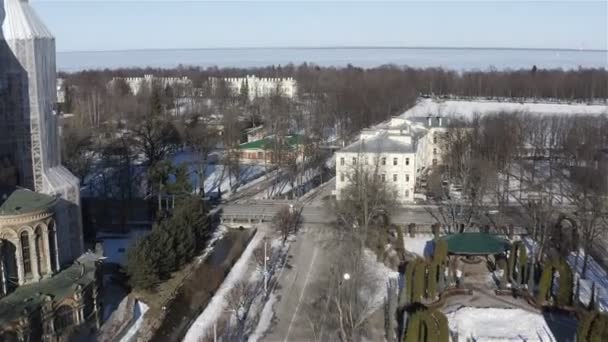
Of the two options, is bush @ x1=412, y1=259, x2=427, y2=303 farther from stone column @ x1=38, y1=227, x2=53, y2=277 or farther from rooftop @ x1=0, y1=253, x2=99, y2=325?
stone column @ x1=38, y1=227, x2=53, y2=277

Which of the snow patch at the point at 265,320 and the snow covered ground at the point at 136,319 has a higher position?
the snow patch at the point at 265,320

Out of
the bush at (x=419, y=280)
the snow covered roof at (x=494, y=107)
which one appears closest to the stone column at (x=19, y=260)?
the bush at (x=419, y=280)

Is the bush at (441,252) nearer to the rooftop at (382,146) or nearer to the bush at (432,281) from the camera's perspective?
the bush at (432,281)

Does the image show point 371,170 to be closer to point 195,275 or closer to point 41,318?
point 195,275

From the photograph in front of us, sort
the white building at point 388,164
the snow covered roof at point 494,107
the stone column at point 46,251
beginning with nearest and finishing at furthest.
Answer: the stone column at point 46,251 → the white building at point 388,164 → the snow covered roof at point 494,107

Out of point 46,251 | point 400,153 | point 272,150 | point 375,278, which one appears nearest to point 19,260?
point 46,251

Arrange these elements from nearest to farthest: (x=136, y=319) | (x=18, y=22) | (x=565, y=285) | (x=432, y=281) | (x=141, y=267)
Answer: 1. (x=136, y=319)
2. (x=565, y=285)
3. (x=432, y=281)
4. (x=141, y=267)
5. (x=18, y=22)

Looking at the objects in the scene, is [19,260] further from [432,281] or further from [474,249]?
[474,249]
